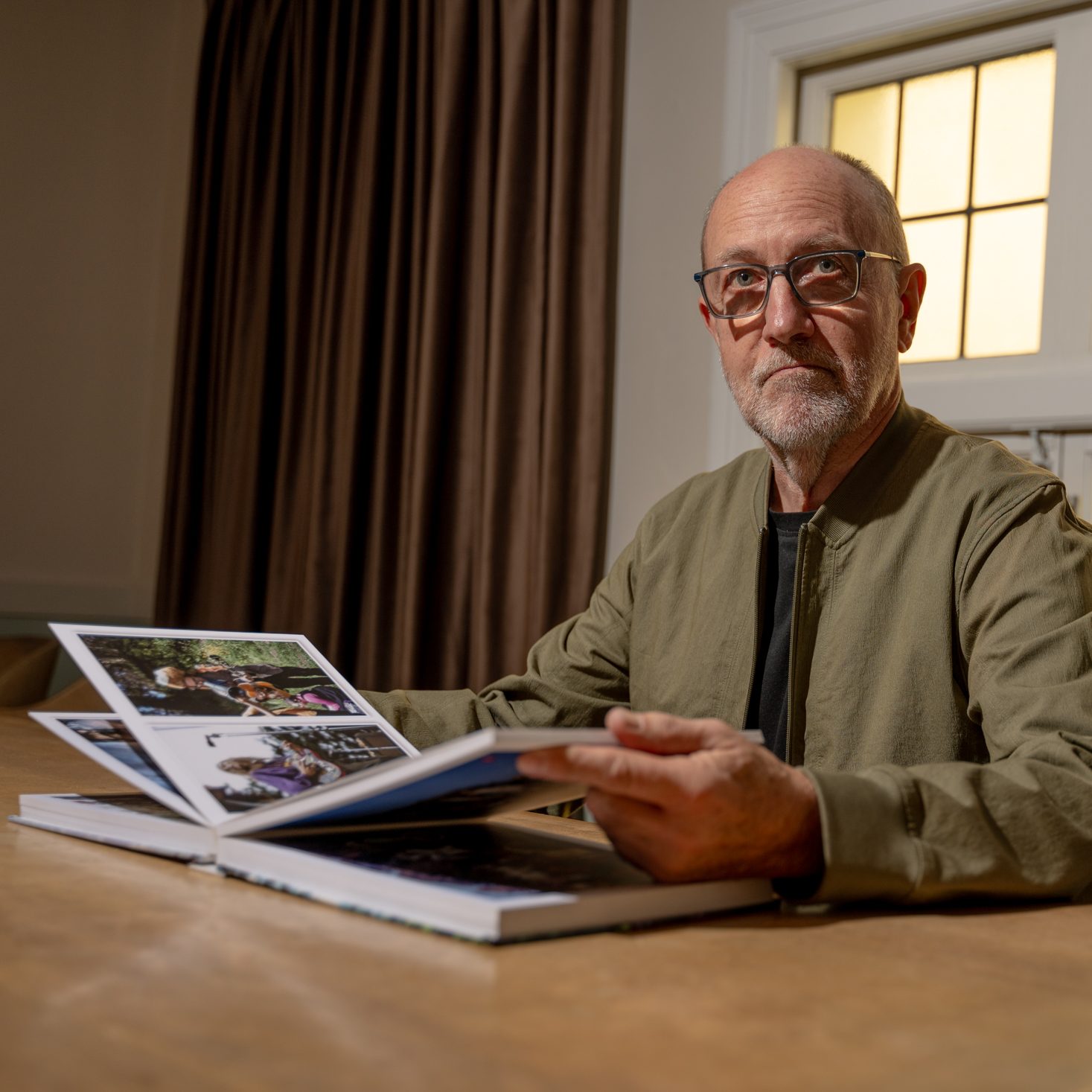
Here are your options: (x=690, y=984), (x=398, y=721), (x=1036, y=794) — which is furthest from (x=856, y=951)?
(x=398, y=721)

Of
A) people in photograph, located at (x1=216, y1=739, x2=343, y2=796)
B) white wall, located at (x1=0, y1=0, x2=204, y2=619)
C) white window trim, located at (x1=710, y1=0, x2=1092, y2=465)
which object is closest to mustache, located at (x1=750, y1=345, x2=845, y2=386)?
people in photograph, located at (x1=216, y1=739, x2=343, y2=796)

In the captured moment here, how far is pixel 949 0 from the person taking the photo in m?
2.42

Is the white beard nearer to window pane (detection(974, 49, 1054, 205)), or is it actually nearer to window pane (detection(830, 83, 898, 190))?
window pane (detection(974, 49, 1054, 205))

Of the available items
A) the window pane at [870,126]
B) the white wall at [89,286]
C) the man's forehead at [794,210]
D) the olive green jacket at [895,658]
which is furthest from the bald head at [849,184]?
the white wall at [89,286]

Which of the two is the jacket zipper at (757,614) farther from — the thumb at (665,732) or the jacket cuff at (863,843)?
the thumb at (665,732)

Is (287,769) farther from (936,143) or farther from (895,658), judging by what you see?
(936,143)

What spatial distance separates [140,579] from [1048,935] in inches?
138

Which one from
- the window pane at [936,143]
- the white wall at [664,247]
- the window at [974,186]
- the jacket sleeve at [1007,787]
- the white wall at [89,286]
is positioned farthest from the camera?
the white wall at [89,286]

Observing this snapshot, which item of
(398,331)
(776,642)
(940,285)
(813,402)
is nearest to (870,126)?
(940,285)

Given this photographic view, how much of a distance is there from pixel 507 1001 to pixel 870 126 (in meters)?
2.47

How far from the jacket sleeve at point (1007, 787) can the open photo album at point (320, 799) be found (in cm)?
7

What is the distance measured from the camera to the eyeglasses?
4.81 feet

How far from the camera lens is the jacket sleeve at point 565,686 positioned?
54.7 inches

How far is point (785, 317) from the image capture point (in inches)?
57.1
